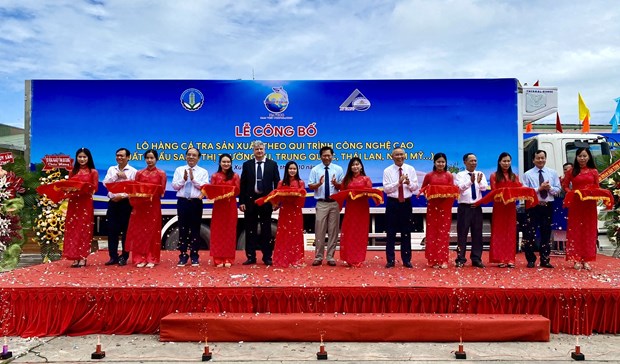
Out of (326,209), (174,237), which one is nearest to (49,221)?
(174,237)

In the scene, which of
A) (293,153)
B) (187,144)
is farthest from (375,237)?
(187,144)

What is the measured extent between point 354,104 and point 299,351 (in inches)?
162

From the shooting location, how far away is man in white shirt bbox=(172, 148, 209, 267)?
219 inches

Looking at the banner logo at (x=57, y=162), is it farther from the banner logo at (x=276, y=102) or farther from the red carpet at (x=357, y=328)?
the red carpet at (x=357, y=328)

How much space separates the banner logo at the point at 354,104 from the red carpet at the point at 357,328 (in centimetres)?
369

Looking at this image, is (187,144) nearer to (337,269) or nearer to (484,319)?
(337,269)

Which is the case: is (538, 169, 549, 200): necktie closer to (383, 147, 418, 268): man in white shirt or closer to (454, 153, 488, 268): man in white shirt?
(454, 153, 488, 268): man in white shirt

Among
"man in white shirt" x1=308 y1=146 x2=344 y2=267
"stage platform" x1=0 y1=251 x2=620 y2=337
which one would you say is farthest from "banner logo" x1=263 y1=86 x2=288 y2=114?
"stage platform" x1=0 y1=251 x2=620 y2=337

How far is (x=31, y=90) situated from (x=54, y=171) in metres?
1.19

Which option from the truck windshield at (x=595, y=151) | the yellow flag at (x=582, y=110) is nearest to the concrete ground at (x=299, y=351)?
the truck windshield at (x=595, y=151)

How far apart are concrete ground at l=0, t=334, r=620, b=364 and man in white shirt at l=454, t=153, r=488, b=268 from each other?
162cm

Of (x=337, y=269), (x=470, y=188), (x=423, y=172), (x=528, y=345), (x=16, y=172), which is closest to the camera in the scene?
(x=528, y=345)

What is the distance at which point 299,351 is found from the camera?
3.80 m

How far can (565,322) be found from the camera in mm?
4250
